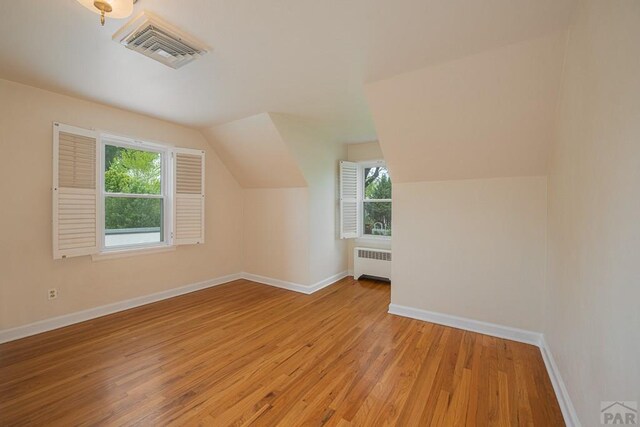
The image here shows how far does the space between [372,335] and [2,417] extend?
109 inches

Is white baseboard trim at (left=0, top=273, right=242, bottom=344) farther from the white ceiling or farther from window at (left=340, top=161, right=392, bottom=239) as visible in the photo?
window at (left=340, top=161, right=392, bottom=239)

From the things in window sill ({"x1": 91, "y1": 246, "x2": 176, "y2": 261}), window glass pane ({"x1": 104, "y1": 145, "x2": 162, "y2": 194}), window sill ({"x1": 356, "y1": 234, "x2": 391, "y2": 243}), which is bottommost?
window sill ({"x1": 91, "y1": 246, "x2": 176, "y2": 261})

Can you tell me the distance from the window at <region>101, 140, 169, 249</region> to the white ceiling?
0.78 meters

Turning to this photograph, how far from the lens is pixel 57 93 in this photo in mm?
2859

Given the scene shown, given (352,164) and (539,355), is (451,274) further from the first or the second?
(352,164)

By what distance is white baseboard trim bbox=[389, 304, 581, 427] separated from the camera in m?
1.68

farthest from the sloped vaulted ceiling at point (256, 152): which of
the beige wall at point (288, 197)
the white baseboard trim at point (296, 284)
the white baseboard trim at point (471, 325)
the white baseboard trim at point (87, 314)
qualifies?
the white baseboard trim at point (471, 325)

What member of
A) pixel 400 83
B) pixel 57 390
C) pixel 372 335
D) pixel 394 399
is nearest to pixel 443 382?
pixel 394 399

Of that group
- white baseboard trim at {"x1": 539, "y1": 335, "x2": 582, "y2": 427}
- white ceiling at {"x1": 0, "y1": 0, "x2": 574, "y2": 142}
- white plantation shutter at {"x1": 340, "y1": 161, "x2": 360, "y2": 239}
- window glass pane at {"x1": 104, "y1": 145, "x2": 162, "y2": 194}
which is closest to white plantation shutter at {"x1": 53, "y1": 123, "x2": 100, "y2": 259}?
window glass pane at {"x1": 104, "y1": 145, "x2": 162, "y2": 194}

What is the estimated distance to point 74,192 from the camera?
2.91 m

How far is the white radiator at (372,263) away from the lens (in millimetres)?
4504

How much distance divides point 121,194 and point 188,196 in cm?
81

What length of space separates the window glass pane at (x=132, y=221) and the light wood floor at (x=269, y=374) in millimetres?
964

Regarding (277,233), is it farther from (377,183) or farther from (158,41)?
(158,41)
